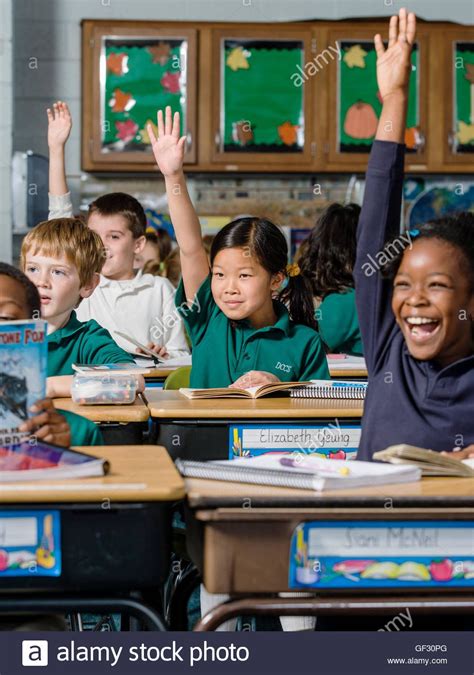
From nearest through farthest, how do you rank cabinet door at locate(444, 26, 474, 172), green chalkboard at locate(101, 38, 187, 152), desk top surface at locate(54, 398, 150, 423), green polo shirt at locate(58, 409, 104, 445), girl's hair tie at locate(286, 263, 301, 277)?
green polo shirt at locate(58, 409, 104, 445) < desk top surface at locate(54, 398, 150, 423) < girl's hair tie at locate(286, 263, 301, 277) < green chalkboard at locate(101, 38, 187, 152) < cabinet door at locate(444, 26, 474, 172)

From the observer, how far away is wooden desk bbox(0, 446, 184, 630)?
144 cm

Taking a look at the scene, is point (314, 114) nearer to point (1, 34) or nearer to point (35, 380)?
point (1, 34)

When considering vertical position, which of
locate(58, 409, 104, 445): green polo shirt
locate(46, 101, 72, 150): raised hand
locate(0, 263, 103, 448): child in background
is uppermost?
locate(46, 101, 72, 150): raised hand

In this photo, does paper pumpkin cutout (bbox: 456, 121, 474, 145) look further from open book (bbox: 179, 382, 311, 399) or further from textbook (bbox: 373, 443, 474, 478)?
textbook (bbox: 373, 443, 474, 478)

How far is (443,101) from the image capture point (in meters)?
6.53

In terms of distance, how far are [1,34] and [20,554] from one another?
16.4ft

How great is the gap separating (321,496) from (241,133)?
513 cm

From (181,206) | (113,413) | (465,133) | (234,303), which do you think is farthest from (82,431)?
(465,133)

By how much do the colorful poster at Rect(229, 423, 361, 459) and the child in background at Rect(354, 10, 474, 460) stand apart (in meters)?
0.71

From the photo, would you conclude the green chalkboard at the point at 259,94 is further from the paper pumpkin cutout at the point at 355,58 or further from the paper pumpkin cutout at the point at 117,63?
the paper pumpkin cutout at the point at 117,63

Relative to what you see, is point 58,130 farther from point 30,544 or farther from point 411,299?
point 30,544

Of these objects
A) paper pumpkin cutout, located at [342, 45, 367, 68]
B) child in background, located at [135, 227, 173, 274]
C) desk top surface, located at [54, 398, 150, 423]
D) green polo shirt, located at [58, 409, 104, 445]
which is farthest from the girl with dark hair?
paper pumpkin cutout, located at [342, 45, 367, 68]

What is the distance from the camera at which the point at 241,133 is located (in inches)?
251

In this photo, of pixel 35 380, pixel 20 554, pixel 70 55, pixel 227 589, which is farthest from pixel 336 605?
pixel 70 55
